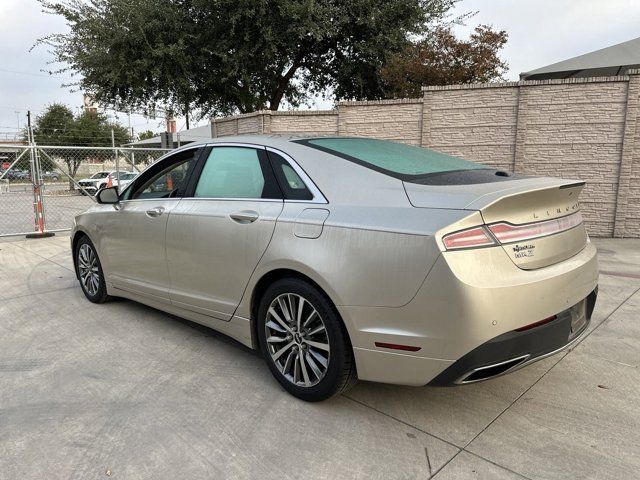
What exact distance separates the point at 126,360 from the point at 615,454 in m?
3.15

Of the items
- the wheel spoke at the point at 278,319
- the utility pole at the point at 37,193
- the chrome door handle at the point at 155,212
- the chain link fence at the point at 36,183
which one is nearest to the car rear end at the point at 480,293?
the wheel spoke at the point at 278,319

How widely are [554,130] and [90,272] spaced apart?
7.96 m

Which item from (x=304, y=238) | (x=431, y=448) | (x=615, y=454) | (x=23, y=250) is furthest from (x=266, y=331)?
(x=23, y=250)

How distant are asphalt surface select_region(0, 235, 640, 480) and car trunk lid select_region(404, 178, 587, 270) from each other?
938 millimetres

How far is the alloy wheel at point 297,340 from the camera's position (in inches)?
112

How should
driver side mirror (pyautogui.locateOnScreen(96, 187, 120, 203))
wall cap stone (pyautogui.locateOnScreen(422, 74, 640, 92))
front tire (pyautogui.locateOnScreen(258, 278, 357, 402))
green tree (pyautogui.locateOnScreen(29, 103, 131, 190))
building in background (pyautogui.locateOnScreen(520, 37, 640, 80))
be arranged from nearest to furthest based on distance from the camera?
front tire (pyautogui.locateOnScreen(258, 278, 357, 402)) → driver side mirror (pyautogui.locateOnScreen(96, 187, 120, 203)) → wall cap stone (pyautogui.locateOnScreen(422, 74, 640, 92)) → building in background (pyautogui.locateOnScreen(520, 37, 640, 80)) → green tree (pyautogui.locateOnScreen(29, 103, 131, 190))

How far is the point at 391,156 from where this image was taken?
10.6ft

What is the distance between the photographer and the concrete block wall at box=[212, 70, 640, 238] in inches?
335

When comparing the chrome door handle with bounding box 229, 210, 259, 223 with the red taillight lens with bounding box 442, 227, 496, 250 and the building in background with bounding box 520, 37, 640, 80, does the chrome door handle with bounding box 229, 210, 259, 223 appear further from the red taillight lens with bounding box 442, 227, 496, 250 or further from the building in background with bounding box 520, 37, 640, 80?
the building in background with bounding box 520, 37, 640, 80

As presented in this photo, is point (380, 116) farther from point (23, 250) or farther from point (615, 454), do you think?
point (615, 454)

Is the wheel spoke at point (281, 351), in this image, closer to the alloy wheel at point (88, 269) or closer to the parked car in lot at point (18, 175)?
the alloy wheel at point (88, 269)

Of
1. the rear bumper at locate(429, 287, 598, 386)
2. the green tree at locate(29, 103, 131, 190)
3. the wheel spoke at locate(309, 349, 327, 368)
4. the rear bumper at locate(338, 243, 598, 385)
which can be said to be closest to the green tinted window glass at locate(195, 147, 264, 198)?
the wheel spoke at locate(309, 349, 327, 368)

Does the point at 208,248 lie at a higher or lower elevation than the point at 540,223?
lower

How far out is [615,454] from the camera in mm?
2439
